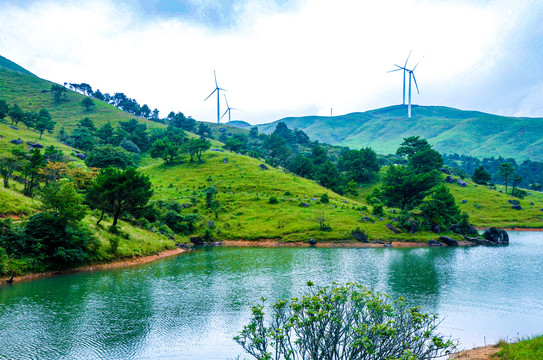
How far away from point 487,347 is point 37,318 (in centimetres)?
2776

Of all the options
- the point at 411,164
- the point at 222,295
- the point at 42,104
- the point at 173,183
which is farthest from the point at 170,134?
the point at 222,295

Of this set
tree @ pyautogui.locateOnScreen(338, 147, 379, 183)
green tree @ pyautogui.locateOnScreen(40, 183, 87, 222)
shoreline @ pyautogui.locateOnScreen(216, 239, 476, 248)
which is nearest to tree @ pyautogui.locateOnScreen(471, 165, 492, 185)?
tree @ pyautogui.locateOnScreen(338, 147, 379, 183)

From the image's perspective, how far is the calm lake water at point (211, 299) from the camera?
19.6 m

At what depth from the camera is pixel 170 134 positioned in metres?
156

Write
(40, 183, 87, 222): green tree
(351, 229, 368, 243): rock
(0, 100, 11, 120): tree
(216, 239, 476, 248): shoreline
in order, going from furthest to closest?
(0, 100, 11, 120): tree → (351, 229, 368, 243): rock → (216, 239, 476, 248): shoreline → (40, 183, 87, 222): green tree

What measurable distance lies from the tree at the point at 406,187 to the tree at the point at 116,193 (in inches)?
2415

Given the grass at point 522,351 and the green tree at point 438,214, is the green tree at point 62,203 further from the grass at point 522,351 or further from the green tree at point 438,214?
the green tree at point 438,214

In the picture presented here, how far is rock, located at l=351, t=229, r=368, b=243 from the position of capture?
6756 cm

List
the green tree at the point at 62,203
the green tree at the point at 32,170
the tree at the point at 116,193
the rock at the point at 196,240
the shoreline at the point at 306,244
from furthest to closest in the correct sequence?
the shoreline at the point at 306,244 < the rock at the point at 196,240 < the green tree at the point at 32,170 < the tree at the point at 116,193 < the green tree at the point at 62,203

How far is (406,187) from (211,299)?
6966 centimetres

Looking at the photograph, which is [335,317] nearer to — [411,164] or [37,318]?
[37,318]

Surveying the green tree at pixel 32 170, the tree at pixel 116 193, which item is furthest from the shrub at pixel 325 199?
the green tree at pixel 32 170

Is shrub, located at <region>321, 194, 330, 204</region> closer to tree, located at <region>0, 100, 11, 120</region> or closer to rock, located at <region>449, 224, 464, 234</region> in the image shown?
rock, located at <region>449, 224, 464, 234</region>

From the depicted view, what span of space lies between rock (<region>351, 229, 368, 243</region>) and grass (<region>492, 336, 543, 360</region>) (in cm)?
5095
